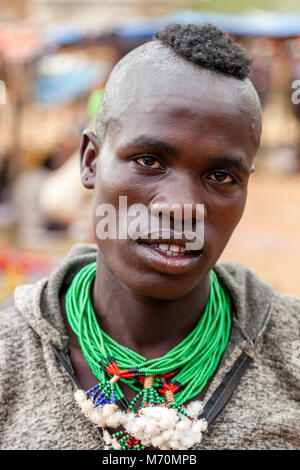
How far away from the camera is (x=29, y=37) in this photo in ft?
25.4

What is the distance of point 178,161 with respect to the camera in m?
1.63

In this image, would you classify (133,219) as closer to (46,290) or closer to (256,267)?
(46,290)

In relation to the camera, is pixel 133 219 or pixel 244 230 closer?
pixel 133 219

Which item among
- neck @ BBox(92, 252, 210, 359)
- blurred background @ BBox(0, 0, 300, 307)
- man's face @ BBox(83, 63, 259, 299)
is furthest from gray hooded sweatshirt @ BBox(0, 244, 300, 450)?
blurred background @ BBox(0, 0, 300, 307)

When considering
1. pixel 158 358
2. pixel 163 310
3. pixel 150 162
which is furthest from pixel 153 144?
pixel 158 358

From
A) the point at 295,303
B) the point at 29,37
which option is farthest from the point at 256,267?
the point at 295,303

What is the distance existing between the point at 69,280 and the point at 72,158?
19.4 ft

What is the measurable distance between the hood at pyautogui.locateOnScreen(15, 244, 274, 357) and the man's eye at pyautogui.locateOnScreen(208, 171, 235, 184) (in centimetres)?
46

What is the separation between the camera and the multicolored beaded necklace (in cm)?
172

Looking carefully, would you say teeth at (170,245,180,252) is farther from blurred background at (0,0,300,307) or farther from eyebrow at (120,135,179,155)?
blurred background at (0,0,300,307)

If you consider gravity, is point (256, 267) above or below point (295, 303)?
below

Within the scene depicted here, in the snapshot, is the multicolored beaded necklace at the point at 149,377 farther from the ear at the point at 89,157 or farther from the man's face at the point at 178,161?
the ear at the point at 89,157
